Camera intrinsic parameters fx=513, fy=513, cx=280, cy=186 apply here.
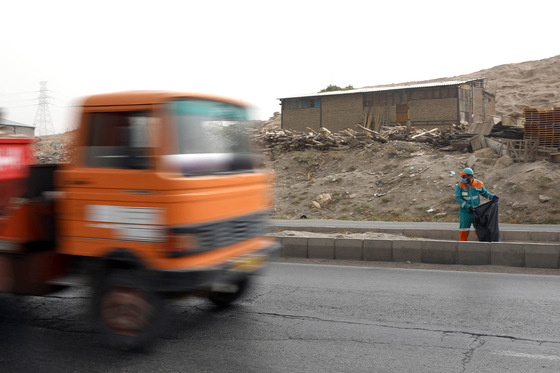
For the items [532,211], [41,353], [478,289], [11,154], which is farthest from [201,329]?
[532,211]

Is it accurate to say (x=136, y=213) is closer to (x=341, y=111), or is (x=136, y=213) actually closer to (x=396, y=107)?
(x=396, y=107)

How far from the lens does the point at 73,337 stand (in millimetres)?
5145

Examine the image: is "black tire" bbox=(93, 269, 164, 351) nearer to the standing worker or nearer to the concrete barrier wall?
the concrete barrier wall

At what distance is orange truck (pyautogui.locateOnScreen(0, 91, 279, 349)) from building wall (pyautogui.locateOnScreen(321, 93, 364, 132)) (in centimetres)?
3560

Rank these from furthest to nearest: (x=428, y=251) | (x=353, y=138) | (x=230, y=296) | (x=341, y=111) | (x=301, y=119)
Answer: (x=301, y=119)
(x=341, y=111)
(x=353, y=138)
(x=428, y=251)
(x=230, y=296)

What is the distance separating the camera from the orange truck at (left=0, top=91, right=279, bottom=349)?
4492mm

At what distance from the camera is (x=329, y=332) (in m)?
5.24

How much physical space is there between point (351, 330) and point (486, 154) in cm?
2000

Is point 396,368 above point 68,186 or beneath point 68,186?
beneath

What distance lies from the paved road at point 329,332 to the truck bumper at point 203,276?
534 mm

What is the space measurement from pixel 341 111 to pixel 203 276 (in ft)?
122

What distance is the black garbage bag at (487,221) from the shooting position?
10023 millimetres

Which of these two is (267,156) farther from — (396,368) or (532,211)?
(396,368)

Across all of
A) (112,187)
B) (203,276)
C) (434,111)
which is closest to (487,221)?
(203,276)
